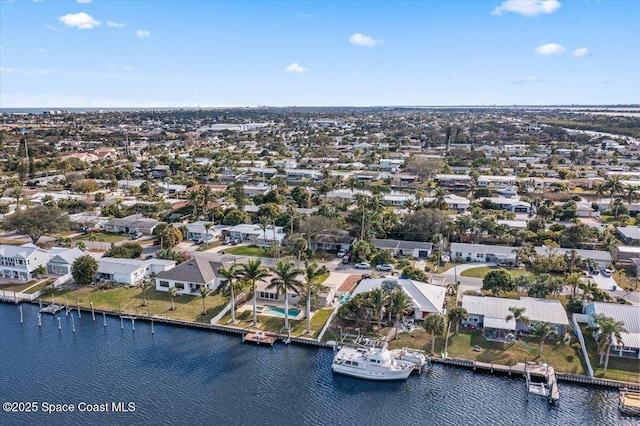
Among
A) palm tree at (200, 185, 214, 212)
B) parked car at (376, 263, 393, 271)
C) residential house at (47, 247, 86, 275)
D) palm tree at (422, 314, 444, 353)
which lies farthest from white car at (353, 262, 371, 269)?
residential house at (47, 247, 86, 275)

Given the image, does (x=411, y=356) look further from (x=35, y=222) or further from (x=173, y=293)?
(x=35, y=222)

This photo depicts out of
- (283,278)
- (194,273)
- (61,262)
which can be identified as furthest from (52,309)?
(283,278)

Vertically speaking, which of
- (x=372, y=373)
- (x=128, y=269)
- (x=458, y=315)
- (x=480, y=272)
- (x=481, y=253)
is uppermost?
(x=128, y=269)

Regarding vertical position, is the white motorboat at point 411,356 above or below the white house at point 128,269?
below

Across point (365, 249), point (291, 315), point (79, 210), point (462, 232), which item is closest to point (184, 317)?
point (291, 315)

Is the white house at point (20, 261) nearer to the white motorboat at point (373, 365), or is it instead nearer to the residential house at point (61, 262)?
the residential house at point (61, 262)

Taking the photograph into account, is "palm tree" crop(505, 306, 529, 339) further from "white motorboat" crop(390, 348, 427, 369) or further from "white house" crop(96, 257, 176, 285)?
"white house" crop(96, 257, 176, 285)

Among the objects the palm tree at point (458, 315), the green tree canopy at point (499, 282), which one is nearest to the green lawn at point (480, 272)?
the green tree canopy at point (499, 282)

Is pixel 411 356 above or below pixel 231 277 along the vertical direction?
below
